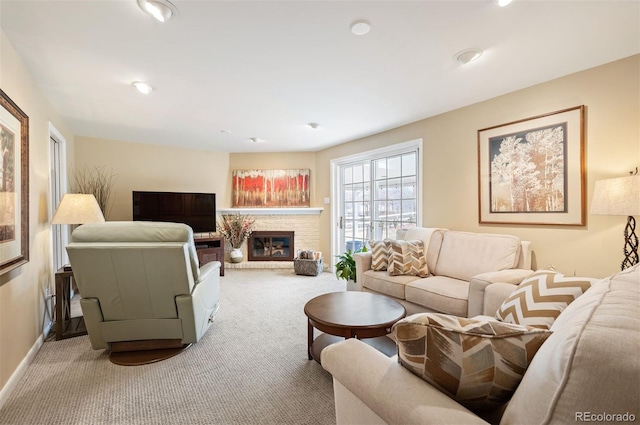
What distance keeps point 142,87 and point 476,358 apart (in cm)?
327

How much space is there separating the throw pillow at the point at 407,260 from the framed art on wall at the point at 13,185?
3039 mm

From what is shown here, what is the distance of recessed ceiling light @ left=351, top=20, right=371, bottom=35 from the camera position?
1828mm

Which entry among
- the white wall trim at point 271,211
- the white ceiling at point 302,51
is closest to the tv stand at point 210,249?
the white wall trim at point 271,211

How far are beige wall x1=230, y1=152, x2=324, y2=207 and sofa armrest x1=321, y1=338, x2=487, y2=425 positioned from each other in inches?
186

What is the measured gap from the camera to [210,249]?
5.13m

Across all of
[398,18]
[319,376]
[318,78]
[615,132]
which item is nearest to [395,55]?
[398,18]

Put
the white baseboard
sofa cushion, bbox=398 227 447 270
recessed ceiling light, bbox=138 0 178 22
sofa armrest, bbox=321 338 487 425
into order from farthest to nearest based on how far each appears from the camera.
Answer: sofa cushion, bbox=398 227 447 270
the white baseboard
recessed ceiling light, bbox=138 0 178 22
sofa armrest, bbox=321 338 487 425

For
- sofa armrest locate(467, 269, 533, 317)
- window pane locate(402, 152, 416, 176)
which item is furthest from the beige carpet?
window pane locate(402, 152, 416, 176)

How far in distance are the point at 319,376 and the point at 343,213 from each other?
3.54 metres

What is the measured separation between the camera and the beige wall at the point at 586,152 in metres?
2.31

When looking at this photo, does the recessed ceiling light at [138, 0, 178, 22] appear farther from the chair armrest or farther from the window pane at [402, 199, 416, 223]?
the window pane at [402, 199, 416, 223]

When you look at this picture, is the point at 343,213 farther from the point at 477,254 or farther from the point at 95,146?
the point at 95,146

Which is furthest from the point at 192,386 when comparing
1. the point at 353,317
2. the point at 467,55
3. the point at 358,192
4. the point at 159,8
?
the point at 358,192

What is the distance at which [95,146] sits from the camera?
15.4 feet
